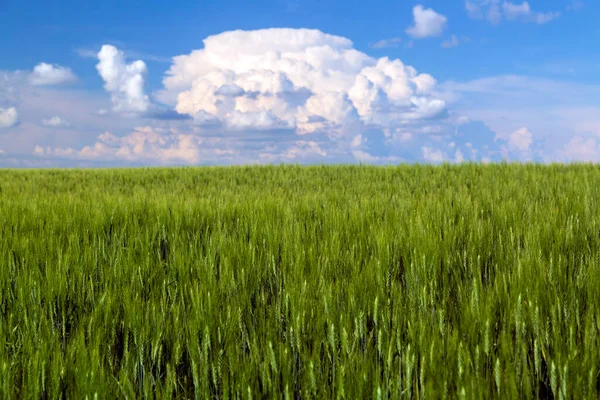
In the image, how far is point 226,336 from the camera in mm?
1466

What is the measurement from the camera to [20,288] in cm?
188

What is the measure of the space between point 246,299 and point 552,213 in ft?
8.68

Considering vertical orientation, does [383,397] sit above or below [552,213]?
below

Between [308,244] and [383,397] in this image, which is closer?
[383,397]

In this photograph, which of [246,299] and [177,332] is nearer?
[177,332]

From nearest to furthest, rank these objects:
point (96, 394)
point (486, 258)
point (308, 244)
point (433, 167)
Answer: point (96, 394)
point (486, 258)
point (308, 244)
point (433, 167)

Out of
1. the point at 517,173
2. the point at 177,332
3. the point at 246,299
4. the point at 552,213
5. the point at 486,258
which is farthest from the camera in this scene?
the point at 517,173

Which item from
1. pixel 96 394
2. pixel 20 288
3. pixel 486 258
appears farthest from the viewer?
pixel 486 258

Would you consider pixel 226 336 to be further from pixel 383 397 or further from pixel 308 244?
pixel 308 244

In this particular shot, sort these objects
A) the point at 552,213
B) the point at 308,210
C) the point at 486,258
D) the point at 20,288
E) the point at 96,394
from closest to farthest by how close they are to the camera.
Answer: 1. the point at 96,394
2. the point at 20,288
3. the point at 486,258
4. the point at 552,213
5. the point at 308,210

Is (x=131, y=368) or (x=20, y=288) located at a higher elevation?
(x=20, y=288)

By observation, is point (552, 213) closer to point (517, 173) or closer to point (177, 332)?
point (177, 332)

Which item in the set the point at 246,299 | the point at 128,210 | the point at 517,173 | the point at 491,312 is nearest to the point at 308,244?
the point at 246,299

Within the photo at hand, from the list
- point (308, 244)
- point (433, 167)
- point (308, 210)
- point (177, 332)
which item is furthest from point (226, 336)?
point (433, 167)
